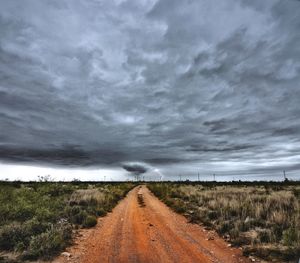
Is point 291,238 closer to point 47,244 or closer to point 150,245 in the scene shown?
point 150,245

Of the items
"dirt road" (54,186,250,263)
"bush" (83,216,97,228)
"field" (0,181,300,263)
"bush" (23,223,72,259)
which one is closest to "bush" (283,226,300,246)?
"field" (0,181,300,263)

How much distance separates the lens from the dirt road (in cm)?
801

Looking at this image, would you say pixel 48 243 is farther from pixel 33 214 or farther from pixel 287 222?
pixel 287 222

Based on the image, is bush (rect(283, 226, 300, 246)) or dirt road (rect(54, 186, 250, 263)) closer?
dirt road (rect(54, 186, 250, 263))

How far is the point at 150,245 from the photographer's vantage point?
31.0 ft

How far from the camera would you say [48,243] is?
858cm

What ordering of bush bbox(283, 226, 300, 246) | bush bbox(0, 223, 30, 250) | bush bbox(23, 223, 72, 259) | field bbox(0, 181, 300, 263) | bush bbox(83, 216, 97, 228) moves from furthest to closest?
bush bbox(83, 216, 97, 228) < bush bbox(0, 223, 30, 250) < bush bbox(283, 226, 300, 246) < field bbox(0, 181, 300, 263) < bush bbox(23, 223, 72, 259)

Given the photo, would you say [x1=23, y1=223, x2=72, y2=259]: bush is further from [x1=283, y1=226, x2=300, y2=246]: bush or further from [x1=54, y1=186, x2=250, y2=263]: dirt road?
[x1=283, y1=226, x2=300, y2=246]: bush

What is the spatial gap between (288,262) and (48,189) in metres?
21.9

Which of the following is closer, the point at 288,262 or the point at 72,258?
the point at 288,262

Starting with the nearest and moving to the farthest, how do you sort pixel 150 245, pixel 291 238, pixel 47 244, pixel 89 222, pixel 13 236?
pixel 47 244, pixel 291 238, pixel 13 236, pixel 150 245, pixel 89 222

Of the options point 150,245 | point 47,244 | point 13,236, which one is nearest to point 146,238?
point 150,245

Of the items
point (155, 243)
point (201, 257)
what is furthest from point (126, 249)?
point (201, 257)

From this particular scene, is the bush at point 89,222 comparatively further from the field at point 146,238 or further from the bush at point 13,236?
the bush at point 13,236
